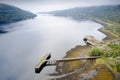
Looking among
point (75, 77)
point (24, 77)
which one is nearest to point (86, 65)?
point (75, 77)

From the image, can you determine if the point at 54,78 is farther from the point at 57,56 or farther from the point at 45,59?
the point at 57,56

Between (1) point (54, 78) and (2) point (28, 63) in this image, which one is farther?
(2) point (28, 63)

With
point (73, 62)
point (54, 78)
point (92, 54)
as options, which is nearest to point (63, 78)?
point (54, 78)

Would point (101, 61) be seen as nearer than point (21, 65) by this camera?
Yes

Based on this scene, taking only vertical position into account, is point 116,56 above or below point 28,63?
above

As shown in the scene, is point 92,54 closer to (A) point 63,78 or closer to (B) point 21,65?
(A) point 63,78

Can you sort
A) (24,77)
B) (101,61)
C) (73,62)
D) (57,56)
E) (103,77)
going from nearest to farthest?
1. (103,77)
2. (24,77)
3. (101,61)
4. (73,62)
5. (57,56)

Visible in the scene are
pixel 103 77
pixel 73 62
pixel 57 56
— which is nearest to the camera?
pixel 103 77

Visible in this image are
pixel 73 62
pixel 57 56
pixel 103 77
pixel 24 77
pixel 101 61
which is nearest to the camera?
pixel 103 77
